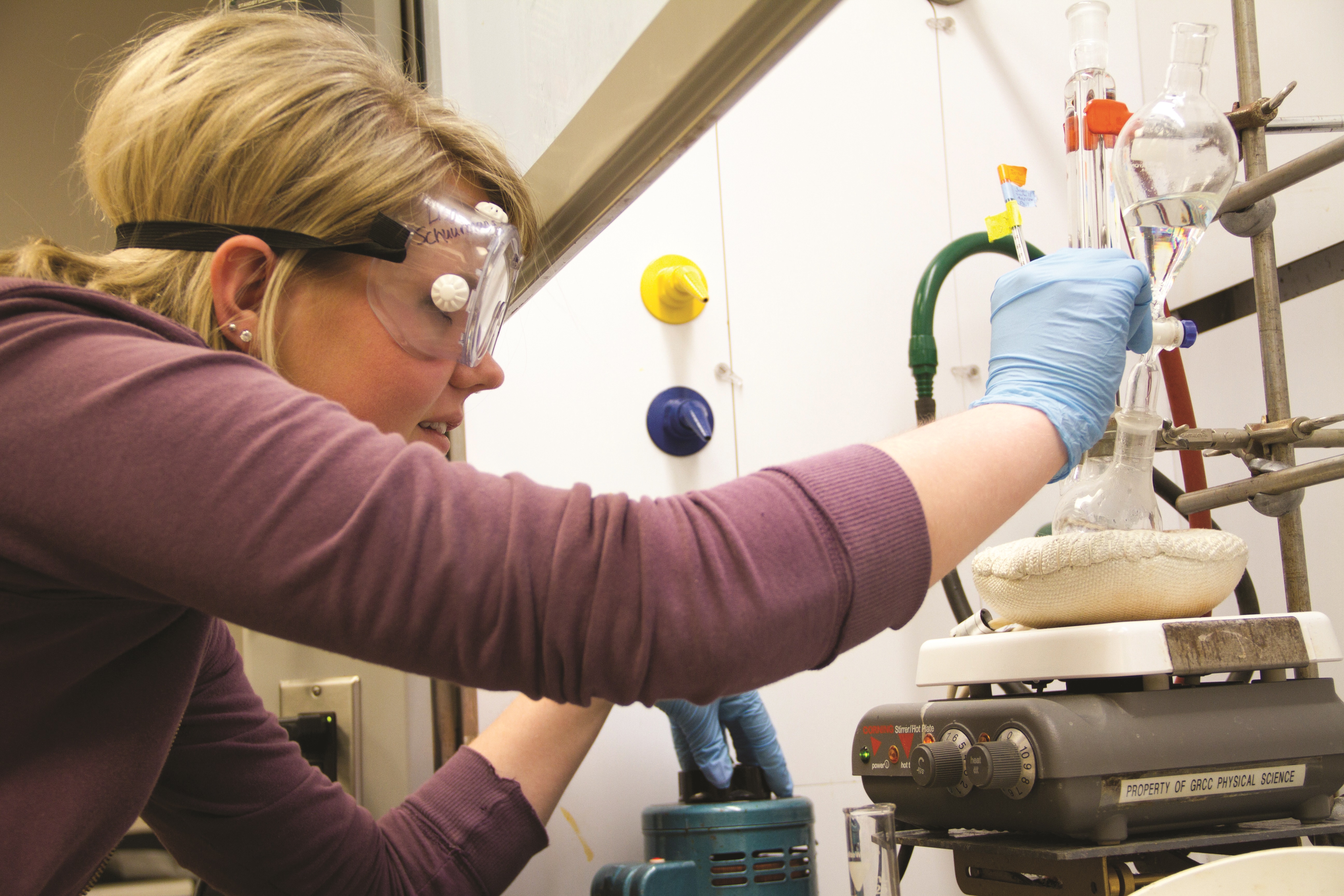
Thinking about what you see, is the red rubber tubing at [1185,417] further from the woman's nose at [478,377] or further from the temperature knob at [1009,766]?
the woman's nose at [478,377]

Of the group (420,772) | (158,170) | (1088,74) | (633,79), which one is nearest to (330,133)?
(158,170)

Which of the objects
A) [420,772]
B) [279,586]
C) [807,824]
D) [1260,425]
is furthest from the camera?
[420,772]

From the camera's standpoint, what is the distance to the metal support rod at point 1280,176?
3.62ft

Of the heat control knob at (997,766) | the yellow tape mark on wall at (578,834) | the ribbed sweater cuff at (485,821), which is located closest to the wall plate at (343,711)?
the yellow tape mark on wall at (578,834)

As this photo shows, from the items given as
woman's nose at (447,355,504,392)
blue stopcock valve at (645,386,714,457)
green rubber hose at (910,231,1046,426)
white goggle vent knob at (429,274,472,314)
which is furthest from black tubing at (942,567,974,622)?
white goggle vent knob at (429,274,472,314)

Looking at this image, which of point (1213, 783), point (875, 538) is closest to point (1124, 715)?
point (1213, 783)

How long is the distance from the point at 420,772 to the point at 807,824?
1.97 feet

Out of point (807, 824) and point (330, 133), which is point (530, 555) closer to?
point (330, 133)

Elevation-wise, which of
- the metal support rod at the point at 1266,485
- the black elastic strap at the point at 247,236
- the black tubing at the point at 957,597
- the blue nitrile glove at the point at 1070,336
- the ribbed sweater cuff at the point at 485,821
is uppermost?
Result: the black elastic strap at the point at 247,236

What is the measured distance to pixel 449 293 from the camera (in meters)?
0.80

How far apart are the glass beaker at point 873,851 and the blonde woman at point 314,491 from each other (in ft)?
1.20

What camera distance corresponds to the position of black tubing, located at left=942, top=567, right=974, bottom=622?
5.40 feet

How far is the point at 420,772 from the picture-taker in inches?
59.3

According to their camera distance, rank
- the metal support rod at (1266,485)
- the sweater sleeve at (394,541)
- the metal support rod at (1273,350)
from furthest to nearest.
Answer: the metal support rod at (1273,350), the metal support rod at (1266,485), the sweater sleeve at (394,541)
